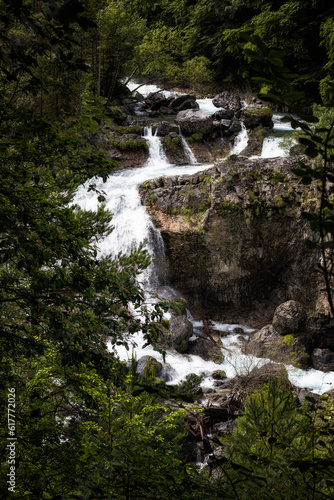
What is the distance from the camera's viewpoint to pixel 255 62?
877mm

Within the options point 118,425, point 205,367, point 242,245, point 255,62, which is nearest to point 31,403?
point 118,425

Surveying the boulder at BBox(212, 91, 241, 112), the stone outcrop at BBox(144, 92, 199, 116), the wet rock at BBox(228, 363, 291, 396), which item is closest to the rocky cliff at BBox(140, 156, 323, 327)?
the wet rock at BBox(228, 363, 291, 396)

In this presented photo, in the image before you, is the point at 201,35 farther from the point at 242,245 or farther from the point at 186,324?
the point at 186,324

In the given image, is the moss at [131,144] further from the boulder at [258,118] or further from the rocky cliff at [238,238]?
the boulder at [258,118]

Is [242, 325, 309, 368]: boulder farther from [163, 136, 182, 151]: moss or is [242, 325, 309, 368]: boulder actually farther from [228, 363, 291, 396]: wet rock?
[163, 136, 182, 151]: moss

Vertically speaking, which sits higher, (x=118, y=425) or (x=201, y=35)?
(x=201, y=35)

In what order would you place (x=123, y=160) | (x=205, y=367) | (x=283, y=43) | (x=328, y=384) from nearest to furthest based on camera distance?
1. (x=328, y=384)
2. (x=205, y=367)
3. (x=123, y=160)
4. (x=283, y=43)

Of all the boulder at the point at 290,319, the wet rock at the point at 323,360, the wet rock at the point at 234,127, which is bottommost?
the wet rock at the point at 323,360

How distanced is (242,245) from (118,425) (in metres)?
8.76

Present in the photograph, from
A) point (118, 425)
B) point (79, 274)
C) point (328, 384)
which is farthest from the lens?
point (328, 384)

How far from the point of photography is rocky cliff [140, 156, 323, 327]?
34.6ft

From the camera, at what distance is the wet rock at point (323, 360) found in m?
8.77

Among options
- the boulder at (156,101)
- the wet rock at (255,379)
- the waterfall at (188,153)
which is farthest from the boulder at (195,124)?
the wet rock at (255,379)

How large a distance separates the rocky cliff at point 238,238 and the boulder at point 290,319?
1.14 m
